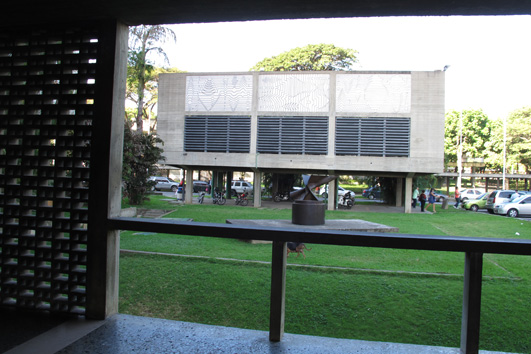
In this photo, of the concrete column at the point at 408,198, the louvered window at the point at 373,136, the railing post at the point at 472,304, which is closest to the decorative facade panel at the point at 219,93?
the louvered window at the point at 373,136

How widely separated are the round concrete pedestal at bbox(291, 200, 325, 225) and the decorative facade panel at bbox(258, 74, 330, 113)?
44.3 ft

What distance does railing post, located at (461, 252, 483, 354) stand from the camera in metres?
2.89

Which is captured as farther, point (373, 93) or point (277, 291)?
point (373, 93)

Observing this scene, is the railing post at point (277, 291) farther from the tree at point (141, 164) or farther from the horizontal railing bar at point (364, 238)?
the tree at point (141, 164)

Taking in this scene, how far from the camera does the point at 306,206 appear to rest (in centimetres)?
1309

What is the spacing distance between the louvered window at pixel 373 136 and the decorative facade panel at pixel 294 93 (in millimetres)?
1858

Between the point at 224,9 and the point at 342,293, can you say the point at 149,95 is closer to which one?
the point at 342,293

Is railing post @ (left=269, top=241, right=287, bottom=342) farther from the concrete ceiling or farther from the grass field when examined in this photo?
the grass field

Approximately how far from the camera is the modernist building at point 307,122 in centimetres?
2470

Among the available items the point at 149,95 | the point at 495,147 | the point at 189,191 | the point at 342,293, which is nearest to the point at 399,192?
the point at 189,191

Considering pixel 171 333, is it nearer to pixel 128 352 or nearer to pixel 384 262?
pixel 128 352

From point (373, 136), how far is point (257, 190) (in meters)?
8.40

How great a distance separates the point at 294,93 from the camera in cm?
2569

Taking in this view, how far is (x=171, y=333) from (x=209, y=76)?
960 inches
